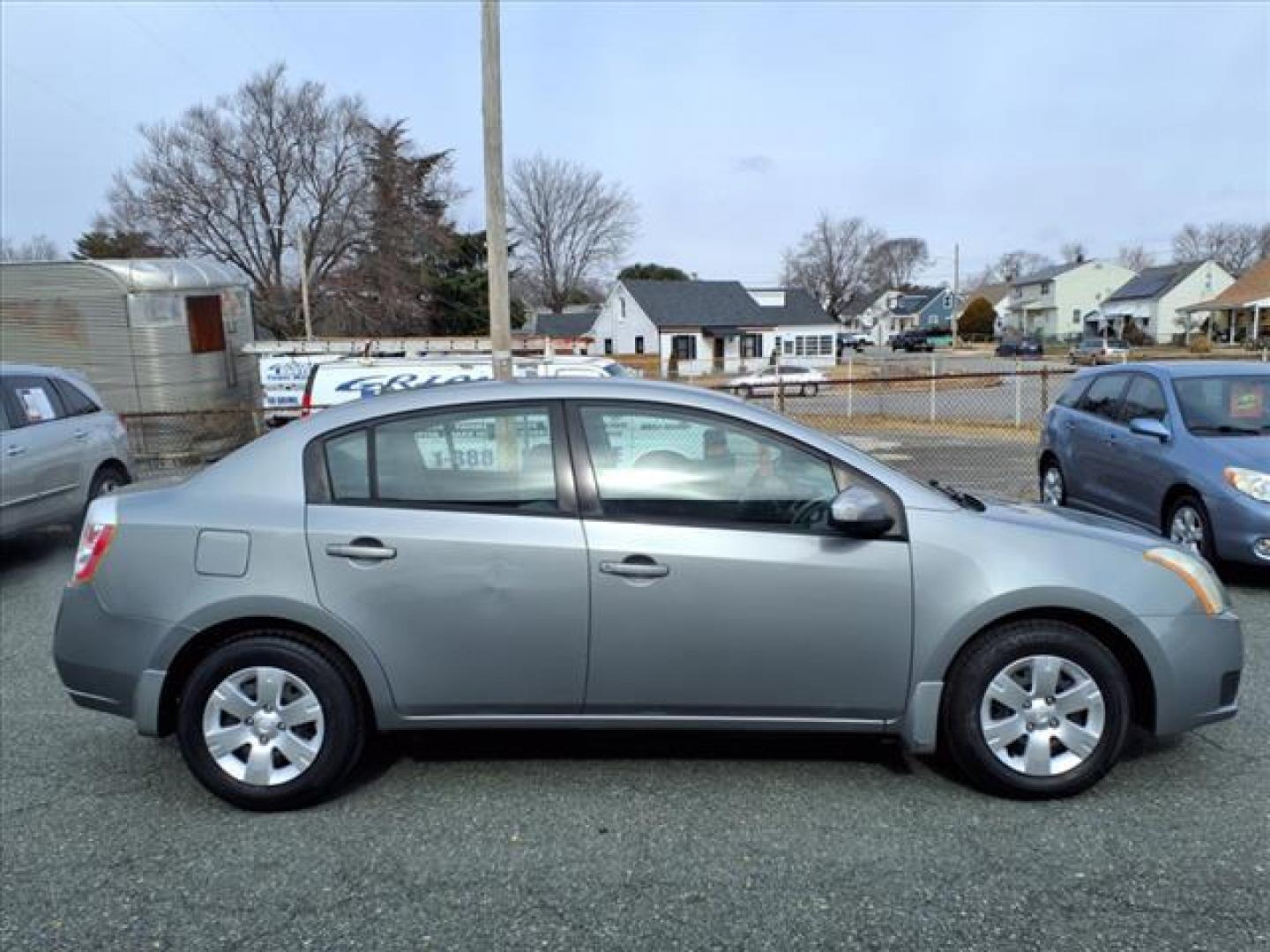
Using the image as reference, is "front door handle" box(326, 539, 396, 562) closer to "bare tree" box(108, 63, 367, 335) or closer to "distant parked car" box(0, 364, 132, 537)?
"distant parked car" box(0, 364, 132, 537)

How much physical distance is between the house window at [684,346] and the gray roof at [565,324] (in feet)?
47.8

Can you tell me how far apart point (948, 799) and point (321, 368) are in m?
11.3

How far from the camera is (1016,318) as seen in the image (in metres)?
95.8

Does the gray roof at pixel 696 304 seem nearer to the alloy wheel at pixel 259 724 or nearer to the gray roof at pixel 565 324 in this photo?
the gray roof at pixel 565 324

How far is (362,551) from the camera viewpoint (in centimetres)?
329

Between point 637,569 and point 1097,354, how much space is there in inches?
1782

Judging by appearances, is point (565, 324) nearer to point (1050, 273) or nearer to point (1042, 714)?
point (1050, 273)

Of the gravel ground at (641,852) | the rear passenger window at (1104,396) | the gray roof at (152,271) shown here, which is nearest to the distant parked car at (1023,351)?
the gray roof at (152,271)

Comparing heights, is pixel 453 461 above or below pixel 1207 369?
below

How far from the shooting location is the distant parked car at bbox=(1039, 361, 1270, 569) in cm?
597

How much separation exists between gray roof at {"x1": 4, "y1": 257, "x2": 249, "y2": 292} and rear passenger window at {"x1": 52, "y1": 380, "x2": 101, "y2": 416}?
31.8 feet

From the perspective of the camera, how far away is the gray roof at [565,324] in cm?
6962

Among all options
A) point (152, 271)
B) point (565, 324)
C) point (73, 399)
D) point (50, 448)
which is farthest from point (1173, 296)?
point (50, 448)

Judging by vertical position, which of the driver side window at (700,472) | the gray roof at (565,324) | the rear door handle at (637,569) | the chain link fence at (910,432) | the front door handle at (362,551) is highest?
the gray roof at (565,324)
